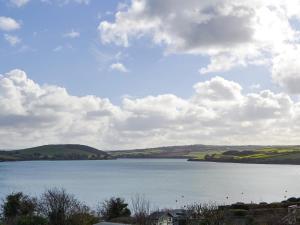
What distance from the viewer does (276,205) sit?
69.5m

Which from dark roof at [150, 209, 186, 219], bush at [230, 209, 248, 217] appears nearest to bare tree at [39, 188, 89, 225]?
dark roof at [150, 209, 186, 219]

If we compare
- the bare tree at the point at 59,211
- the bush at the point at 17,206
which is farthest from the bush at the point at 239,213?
the bush at the point at 17,206

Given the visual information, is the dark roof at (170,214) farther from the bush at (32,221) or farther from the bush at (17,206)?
the bush at (17,206)

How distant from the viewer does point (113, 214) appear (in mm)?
63031

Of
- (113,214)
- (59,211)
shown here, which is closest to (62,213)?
(59,211)

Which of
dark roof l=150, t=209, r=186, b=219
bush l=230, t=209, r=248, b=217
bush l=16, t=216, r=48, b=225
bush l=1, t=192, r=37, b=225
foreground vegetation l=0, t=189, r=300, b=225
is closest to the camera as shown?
foreground vegetation l=0, t=189, r=300, b=225

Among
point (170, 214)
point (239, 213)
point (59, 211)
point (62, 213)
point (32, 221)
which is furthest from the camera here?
point (239, 213)

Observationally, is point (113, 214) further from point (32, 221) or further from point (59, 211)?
point (32, 221)

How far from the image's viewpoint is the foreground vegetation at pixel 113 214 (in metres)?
47.2

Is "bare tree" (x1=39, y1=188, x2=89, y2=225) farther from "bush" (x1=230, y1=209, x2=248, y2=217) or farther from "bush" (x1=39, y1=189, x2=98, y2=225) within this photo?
"bush" (x1=230, y1=209, x2=248, y2=217)

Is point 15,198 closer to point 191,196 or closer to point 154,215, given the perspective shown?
point 154,215

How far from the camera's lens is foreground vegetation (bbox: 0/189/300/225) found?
47219 millimetres

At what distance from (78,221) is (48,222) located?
4436mm

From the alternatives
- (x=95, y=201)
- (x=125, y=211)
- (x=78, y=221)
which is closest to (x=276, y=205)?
(x=125, y=211)
